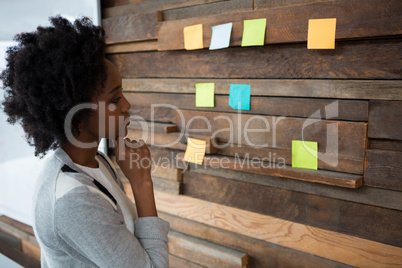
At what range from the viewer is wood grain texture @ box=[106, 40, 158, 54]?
1771 millimetres

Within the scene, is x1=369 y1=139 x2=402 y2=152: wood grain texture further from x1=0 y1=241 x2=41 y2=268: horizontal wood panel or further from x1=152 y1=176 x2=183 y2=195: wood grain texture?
x1=0 y1=241 x2=41 y2=268: horizontal wood panel

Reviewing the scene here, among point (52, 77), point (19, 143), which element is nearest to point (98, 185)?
point (52, 77)

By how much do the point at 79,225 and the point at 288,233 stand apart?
90 centimetres

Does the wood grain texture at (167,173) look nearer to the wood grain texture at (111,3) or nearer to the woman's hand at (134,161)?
the woman's hand at (134,161)

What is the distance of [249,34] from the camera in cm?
138

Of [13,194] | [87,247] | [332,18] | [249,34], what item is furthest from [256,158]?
[13,194]

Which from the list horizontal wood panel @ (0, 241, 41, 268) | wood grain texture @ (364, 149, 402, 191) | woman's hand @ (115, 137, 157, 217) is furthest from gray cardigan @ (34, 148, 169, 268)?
horizontal wood panel @ (0, 241, 41, 268)

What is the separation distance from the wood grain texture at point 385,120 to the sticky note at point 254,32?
46 cm

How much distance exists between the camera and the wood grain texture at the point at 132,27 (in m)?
1.73

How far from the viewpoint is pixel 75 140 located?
0.97m

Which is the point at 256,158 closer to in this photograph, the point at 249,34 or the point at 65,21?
the point at 249,34

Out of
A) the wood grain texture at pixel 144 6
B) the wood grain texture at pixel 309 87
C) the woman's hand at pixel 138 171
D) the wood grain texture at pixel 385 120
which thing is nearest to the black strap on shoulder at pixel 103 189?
the woman's hand at pixel 138 171

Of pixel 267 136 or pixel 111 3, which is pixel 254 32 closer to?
pixel 267 136

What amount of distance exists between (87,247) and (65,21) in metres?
0.58
